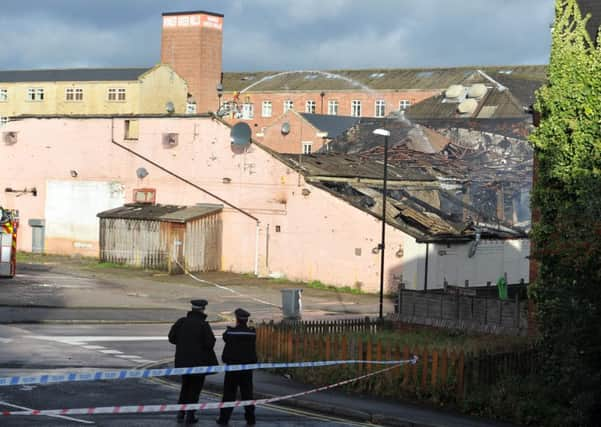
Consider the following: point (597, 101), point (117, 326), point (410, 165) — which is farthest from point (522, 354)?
point (410, 165)

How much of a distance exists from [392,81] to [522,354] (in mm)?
85869

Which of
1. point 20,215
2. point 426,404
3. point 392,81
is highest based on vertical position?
point 392,81

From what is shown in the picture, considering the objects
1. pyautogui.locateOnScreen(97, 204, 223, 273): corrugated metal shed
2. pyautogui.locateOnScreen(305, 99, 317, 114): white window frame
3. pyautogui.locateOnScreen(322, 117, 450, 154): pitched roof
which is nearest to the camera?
pyautogui.locateOnScreen(97, 204, 223, 273): corrugated metal shed

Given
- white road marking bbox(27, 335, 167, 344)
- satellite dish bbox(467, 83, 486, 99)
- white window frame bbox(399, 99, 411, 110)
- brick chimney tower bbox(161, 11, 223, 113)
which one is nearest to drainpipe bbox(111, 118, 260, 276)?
white road marking bbox(27, 335, 167, 344)

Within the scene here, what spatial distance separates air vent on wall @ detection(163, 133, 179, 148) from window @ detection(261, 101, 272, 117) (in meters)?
56.1

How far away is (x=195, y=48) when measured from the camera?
4240 inches

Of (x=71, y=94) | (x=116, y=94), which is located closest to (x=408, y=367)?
(x=116, y=94)

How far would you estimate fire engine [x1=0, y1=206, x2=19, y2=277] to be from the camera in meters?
42.9

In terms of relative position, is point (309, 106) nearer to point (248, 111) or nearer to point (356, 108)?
point (356, 108)

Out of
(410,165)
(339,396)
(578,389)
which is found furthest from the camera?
(410,165)

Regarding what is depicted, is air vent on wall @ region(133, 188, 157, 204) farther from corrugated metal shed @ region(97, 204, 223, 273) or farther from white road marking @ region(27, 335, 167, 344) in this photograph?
white road marking @ region(27, 335, 167, 344)

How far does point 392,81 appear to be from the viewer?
4124 inches

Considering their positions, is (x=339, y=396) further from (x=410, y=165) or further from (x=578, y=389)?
(x=410, y=165)

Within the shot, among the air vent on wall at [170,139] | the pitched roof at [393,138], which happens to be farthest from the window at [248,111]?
the air vent on wall at [170,139]
